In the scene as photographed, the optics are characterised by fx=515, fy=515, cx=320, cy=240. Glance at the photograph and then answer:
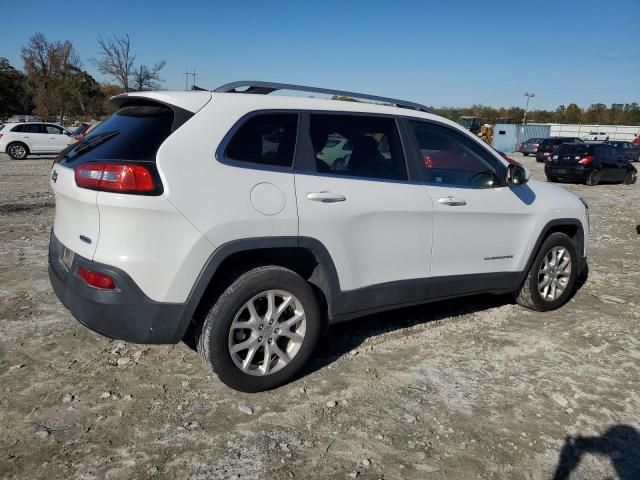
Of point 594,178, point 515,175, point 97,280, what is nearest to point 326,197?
point 97,280

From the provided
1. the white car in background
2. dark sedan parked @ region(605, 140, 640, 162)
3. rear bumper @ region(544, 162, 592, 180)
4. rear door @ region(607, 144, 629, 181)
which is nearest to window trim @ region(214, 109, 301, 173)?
rear bumper @ region(544, 162, 592, 180)

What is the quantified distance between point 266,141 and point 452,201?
5.13 ft

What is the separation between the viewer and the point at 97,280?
2809 millimetres

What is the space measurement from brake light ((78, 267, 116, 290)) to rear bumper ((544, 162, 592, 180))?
1867 cm

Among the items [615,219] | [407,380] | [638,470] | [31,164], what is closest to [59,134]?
[31,164]

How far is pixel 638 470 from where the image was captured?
2682mm

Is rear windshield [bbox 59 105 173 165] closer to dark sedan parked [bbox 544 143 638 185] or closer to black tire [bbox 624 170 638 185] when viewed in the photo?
dark sedan parked [bbox 544 143 638 185]

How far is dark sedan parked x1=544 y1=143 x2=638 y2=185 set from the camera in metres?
18.2

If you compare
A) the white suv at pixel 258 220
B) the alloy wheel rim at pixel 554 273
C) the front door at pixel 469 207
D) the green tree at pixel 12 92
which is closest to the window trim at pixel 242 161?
the white suv at pixel 258 220

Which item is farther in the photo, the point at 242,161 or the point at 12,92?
the point at 12,92

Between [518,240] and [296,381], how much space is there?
234 centimetres

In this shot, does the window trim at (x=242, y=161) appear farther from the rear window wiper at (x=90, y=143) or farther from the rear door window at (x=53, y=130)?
the rear door window at (x=53, y=130)

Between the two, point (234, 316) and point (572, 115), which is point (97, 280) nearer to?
point (234, 316)

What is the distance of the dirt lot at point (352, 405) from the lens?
104 inches
